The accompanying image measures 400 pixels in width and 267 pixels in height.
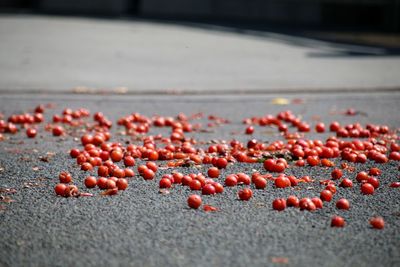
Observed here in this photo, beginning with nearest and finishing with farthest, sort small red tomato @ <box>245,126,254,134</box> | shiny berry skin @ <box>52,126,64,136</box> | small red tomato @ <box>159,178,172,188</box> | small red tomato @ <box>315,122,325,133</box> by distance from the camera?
1. small red tomato @ <box>159,178,172,188</box>
2. shiny berry skin @ <box>52,126,64,136</box>
3. small red tomato @ <box>245,126,254,134</box>
4. small red tomato @ <box>315,122,325,133</box>

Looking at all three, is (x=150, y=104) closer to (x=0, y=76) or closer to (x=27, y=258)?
(x=0, y=76)

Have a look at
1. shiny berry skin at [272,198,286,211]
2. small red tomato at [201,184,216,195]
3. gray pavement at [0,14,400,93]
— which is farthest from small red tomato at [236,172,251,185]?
gray pavement at [0,14,400,93]

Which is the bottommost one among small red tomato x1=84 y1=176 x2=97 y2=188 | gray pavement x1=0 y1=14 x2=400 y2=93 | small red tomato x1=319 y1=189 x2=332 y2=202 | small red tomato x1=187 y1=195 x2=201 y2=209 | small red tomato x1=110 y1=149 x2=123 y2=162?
gray pavement x1=0 y1=14 x2=400 y2=93

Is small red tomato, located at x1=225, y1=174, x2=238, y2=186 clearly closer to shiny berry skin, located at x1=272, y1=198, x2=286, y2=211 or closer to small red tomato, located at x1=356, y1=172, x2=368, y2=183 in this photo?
shiny berry skin, located at x1=272, y1=198, x2=286, y2=211

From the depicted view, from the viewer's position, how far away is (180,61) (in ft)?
50.8

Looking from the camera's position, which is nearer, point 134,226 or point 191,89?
point 134,226

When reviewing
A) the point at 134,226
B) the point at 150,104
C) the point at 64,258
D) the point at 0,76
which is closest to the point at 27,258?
the point at 64,258

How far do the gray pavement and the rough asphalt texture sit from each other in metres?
5.47

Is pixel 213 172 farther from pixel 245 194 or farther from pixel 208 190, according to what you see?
pixel 245 194

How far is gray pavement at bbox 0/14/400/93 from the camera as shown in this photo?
12016 mm

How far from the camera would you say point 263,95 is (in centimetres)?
1122

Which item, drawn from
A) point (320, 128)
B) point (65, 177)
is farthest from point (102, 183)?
point (320, 128)

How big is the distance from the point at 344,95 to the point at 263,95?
141 cm

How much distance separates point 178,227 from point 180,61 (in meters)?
11.1
